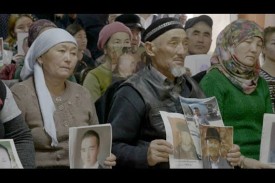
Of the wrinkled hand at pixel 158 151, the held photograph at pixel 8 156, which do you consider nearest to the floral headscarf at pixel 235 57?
the wrinkled hand at pixel 158 151

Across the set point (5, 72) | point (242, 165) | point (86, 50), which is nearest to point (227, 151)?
point (242, 165)

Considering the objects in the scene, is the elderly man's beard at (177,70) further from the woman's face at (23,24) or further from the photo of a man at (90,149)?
the woman's face at (23,24)

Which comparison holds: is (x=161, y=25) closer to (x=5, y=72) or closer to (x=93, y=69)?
(x=93, y=69)

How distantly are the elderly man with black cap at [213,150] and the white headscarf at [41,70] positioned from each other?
27.3 inches

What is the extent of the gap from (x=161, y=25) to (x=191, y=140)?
57 cm

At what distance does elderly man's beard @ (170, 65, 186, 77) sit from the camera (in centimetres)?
312

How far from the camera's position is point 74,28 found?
11.1 ft

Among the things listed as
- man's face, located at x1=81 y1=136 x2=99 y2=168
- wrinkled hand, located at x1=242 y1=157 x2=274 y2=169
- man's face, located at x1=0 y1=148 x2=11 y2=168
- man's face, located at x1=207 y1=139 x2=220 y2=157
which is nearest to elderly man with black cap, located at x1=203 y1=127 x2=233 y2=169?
man's face, located at x1=207 y1=139 x2=220 y2=157

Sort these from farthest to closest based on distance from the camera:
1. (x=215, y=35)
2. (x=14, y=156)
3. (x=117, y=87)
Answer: (x=215, y=35) < (x=117, y=87) < (x=14, y=156)

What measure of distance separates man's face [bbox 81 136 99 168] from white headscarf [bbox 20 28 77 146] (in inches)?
5.2

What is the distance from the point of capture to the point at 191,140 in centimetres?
305

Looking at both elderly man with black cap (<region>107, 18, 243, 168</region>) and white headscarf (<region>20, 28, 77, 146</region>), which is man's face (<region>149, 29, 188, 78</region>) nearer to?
elderly man with black cap (<region>107, 18, 243, 168</region>)

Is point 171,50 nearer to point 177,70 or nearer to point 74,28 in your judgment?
point 177,70

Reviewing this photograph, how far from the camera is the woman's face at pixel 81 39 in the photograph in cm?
337
